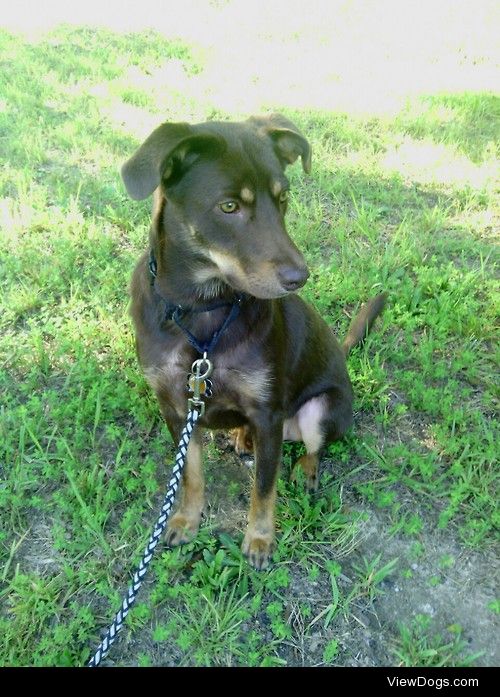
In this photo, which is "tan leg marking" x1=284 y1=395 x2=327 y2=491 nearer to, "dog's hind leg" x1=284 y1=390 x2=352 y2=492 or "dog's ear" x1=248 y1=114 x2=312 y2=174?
"dog's hind leg" x1=284 y1=390 x2=352 y2=492

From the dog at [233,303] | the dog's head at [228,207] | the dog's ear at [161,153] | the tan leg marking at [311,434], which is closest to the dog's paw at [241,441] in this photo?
the dog at [233,303]

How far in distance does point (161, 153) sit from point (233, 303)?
67 cm

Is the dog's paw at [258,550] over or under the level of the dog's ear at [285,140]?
under

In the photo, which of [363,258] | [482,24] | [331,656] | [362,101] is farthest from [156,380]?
[482,24]

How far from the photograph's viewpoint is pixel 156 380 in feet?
8.21

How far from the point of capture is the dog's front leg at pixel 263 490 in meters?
2.52

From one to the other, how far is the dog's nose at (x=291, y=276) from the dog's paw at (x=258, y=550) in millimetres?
1233

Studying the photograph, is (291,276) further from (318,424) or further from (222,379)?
(318,424)

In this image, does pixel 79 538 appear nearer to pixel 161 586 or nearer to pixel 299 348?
pixel 161 586

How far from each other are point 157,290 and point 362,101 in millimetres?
5144

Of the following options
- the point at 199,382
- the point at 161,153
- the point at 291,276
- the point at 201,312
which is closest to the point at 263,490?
the point at 199,382

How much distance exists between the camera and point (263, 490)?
8.58 feet

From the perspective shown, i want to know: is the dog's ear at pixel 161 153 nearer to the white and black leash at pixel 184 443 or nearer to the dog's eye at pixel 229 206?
the dog's eye at pixel 229 206

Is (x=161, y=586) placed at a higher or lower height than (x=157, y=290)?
lower
